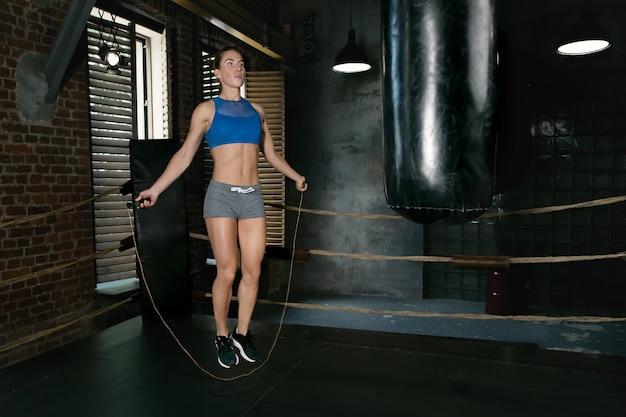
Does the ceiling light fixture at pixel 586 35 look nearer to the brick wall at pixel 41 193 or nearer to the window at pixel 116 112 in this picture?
the window at pixel 116 112

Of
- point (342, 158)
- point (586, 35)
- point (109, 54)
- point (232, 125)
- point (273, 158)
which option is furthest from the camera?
point (342, 158)

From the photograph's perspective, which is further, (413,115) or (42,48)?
(42,48)

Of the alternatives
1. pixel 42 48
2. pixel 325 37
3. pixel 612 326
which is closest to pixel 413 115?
pixel 42 48

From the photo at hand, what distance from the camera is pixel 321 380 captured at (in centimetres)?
204

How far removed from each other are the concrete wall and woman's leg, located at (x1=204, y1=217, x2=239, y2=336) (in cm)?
395

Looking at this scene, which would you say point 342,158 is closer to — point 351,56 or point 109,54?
point 351,56

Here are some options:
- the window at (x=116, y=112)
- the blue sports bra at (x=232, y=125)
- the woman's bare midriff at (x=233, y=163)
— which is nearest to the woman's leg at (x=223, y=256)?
the woman's bare midriff at (x=233, y=163)

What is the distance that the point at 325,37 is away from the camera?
20.1 ft

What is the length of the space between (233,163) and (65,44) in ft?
5.75

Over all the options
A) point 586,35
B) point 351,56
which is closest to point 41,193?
point 351,56

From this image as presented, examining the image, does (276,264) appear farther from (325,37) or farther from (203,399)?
(203,399)

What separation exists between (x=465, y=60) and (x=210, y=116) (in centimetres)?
112

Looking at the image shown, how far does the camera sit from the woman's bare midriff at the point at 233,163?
2.05 m

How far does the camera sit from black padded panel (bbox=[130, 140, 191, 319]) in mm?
2844
